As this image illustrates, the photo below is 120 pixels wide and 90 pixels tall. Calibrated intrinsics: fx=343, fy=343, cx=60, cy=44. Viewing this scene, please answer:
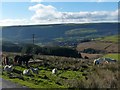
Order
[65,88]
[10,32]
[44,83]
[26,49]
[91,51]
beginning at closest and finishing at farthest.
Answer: [65,88] < [44,83] < [26,49] < [91,51] < [10,32]

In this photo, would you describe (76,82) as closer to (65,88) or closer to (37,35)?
(65,88)

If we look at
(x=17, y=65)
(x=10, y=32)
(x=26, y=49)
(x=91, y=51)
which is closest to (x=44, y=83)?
(x=17, y=65)

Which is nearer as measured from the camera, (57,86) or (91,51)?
(57,86)

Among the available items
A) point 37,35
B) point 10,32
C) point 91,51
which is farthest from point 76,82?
point 37,35

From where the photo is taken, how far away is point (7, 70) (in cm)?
3034

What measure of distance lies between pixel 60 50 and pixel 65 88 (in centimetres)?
5260

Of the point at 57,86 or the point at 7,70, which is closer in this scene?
the point at 57,86

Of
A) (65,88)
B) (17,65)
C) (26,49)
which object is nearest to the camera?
(65,88)

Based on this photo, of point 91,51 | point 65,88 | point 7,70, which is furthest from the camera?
point 91,51

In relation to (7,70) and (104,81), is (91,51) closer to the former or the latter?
(7,70)

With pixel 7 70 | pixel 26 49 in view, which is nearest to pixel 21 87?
pixel 7 70

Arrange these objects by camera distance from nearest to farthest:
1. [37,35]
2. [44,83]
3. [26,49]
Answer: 1. [44,83]
2. [26,49]
3. [37,35]

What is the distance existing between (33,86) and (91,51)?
6491 cm

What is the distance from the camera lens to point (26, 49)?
233ft
